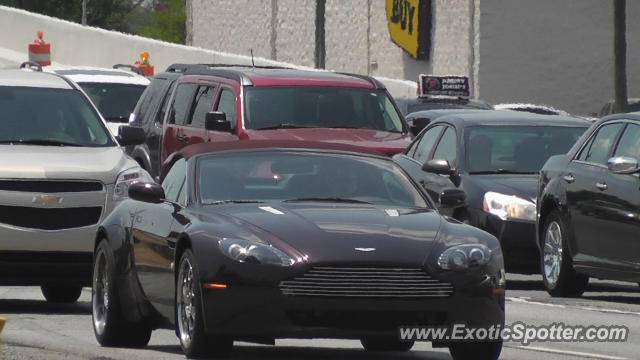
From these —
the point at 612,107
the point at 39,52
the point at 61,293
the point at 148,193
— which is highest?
the point at 148,193

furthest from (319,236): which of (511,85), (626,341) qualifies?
(511,85)

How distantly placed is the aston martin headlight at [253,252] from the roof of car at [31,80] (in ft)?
19.6

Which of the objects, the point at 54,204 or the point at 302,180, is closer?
the point at 302,180

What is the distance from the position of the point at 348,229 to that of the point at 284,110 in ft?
30.8

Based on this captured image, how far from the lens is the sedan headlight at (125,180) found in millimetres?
14492

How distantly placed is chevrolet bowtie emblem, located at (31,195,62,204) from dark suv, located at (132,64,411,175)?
508cm

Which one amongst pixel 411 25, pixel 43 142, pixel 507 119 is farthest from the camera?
pixel 411 25

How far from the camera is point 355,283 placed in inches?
405

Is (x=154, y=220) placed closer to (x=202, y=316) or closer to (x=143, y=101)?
(x=202, y=316)

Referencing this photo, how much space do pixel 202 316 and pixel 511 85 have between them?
42.3 metres

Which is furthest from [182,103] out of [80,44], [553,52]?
[80,44]

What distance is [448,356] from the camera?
11742 mm

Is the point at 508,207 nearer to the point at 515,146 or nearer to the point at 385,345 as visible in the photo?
the point at 515,146

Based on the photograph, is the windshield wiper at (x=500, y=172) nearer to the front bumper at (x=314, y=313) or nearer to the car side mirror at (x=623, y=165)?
the car side mirror at (x=623, y=165)
